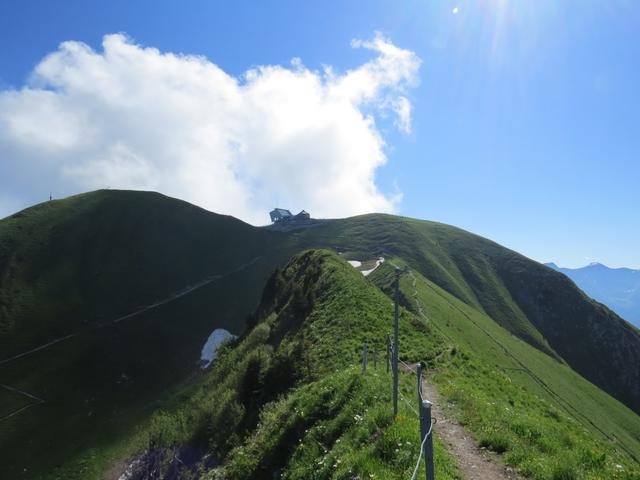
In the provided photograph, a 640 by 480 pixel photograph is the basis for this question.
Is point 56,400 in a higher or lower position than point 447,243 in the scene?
lower

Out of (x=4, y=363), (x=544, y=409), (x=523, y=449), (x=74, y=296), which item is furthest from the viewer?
(x=74, y=296)

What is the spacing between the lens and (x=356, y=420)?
49.2ft

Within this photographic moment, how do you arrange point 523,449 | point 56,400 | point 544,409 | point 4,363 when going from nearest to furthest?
1. point 523,449
2. point 544,409
3. point 56,400
4. point 4,363

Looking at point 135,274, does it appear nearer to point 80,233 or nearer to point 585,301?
point 80,233

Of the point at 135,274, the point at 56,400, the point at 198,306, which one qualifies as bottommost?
the point at 56,400

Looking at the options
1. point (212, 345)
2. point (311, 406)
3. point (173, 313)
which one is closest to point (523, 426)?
point (311, 406)

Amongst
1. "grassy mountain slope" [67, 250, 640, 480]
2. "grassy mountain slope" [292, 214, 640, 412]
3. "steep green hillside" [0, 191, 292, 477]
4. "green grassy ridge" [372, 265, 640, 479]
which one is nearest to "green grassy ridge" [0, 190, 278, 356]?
"steep green hillside" [0, 191, 292, 477]

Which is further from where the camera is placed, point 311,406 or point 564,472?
point 311,406

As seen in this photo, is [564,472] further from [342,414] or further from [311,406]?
[311,406]

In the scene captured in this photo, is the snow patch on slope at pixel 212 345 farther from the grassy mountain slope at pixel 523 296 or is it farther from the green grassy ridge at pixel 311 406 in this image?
the grassy mountain slope at pixel 523 296

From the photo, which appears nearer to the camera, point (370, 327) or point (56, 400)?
point (370, 327)

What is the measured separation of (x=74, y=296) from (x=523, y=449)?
118 meters

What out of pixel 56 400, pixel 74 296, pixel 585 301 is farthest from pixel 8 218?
pixel 585 301

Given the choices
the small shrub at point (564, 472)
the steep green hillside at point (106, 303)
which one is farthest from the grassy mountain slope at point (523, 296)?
the small shrub at point (564, 472)
